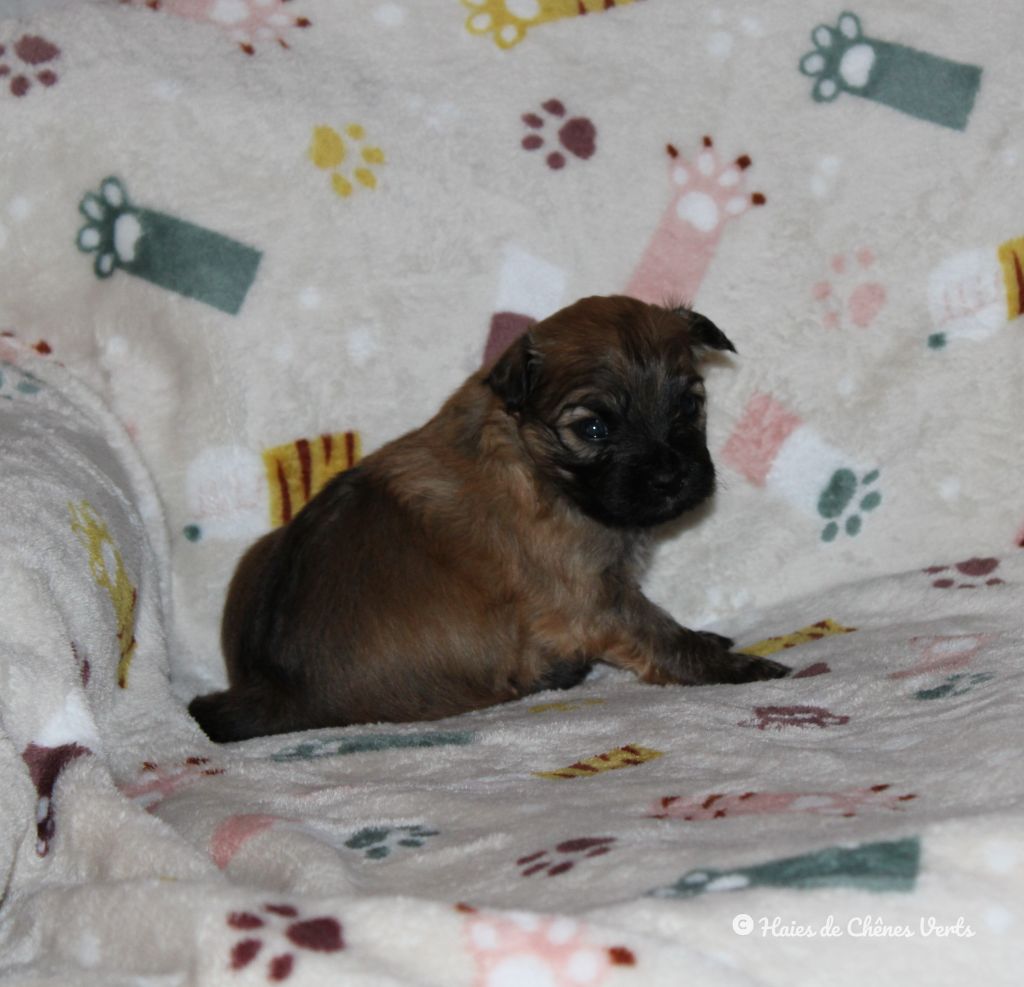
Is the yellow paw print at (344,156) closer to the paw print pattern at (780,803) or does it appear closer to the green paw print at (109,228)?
the green paw print at (109,228)

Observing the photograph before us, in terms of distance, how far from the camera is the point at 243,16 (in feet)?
13.1

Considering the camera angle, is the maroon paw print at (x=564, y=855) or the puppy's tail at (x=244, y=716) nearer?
the maroon paw print at (x=564, y=855)

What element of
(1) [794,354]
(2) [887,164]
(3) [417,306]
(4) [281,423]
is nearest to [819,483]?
(1) [794,354]

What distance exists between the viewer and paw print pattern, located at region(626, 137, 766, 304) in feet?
13.4

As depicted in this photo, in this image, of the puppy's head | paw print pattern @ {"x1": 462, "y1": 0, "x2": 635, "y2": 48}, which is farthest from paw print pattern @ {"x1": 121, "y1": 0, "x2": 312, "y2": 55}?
the puppy's head

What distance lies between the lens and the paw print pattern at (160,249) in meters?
3.94

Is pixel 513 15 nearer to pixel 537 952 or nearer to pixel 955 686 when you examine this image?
pixel 955 686

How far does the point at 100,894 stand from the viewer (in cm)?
218

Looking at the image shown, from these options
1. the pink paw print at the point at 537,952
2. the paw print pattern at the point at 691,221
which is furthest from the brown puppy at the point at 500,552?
the pink paw print at the point at 537,952

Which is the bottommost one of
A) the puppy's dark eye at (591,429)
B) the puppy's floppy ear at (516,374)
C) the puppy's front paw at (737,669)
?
the puppy's front paw at (737,669)

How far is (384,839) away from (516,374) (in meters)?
1.42

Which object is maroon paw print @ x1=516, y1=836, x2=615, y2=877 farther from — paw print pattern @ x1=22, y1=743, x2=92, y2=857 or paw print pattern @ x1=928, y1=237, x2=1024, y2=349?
paw print pattern @ x1=928, y1=237, x2=1024, y2=349

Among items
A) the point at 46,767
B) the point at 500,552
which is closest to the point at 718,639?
the point at 500,552

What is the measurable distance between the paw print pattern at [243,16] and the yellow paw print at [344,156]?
298 mm
